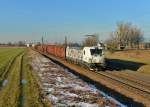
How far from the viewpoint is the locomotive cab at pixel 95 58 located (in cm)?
3681

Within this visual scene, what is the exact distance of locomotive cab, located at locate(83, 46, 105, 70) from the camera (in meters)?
36.8

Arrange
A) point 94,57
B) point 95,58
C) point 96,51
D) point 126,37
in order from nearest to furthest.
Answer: point 95,58, point 94,57, point 96,51, point 126,37

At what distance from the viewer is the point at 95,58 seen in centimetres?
3678

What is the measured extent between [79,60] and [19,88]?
21337mm

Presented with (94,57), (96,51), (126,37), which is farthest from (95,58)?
(126,37)

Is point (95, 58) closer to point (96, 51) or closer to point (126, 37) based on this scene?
point (96, 51)

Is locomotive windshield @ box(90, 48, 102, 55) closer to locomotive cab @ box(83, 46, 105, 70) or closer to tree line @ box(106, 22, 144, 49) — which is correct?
locomotive cab @ box(83, 46, 105, 70)

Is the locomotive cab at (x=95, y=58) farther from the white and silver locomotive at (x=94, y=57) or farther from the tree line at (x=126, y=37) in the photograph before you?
the tree line at (x=126, y=37)

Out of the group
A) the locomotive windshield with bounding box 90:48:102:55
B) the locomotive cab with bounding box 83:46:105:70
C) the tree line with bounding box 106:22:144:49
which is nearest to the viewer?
the locomotive cab with bounding box 83:46:105:70

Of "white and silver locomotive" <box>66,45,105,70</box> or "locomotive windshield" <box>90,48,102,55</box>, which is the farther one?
"locomotive windshield" <box>90,48,102,55</box>

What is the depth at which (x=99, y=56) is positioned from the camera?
122 ft

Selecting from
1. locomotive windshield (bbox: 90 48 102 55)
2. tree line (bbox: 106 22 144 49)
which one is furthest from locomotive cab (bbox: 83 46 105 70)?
tree line (bbox: 106 22 144 49)

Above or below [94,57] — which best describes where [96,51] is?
above

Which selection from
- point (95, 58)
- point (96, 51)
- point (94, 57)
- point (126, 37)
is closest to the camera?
point (95, 58)
